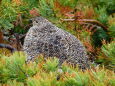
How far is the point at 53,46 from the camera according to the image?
205 cm

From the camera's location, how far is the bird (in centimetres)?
204

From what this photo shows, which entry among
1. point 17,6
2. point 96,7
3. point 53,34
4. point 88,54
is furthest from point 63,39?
point 96,7

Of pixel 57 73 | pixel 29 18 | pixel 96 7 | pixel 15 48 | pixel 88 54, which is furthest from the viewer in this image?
pixel 96 7

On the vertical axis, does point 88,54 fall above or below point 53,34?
below

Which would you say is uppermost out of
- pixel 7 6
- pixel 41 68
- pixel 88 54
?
pixel 7 6

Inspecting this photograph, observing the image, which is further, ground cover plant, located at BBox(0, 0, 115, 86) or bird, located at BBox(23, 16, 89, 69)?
bird, located at BBox(23, 16, 89, 69)

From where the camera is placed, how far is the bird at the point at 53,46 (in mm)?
2043

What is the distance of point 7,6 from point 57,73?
89 centimetres

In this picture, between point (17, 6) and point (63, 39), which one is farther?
point (17, 6)

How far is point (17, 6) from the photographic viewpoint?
2.43 m

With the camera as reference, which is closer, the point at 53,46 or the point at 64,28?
the point at 53,46

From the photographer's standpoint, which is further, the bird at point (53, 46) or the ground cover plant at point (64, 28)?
the bird at point (53, 46)

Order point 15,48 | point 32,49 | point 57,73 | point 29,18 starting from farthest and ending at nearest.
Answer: point 29,18 < point 15,48 < point 32,49 < point 57,73

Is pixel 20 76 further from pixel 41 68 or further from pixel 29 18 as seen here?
pixel 29 18
